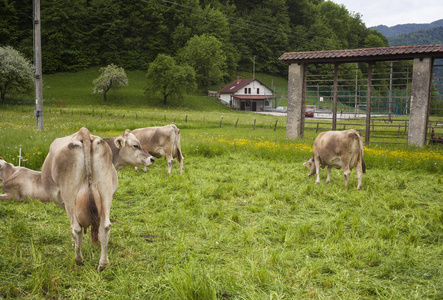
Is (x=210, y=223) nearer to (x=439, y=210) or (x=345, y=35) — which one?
(x=439, y=210)

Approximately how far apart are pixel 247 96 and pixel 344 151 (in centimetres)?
5671

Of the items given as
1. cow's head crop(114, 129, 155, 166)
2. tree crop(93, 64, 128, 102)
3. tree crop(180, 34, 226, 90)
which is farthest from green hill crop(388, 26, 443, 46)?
cow's head crop(114, 129, 155, 166)

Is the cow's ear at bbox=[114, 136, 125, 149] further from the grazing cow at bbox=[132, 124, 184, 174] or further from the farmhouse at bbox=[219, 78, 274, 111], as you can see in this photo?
the farmhouse at bbox=[219, 78, 274, 111]

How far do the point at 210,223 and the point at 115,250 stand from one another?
5.80 ft

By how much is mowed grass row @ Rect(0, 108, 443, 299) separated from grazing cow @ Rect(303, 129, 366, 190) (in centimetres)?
61

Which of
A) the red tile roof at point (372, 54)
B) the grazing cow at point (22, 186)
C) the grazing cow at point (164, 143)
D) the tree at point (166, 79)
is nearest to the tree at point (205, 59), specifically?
the tree at point (166, 79)

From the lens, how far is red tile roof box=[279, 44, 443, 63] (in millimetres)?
16220

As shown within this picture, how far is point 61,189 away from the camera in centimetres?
436

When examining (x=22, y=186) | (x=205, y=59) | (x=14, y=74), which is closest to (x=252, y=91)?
(x=205, y=59)

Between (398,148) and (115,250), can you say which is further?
(398,148)

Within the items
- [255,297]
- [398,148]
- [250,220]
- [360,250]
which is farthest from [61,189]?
[398,148]

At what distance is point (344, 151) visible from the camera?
29.1ft

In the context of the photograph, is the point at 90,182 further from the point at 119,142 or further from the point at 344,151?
the point at 344,151

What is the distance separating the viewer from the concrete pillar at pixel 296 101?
19312 millimetres
